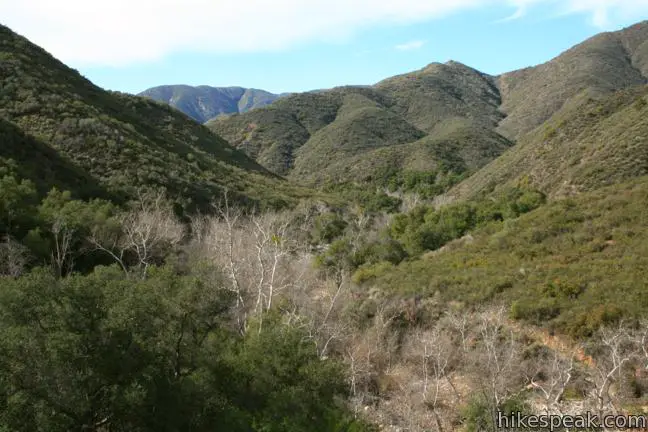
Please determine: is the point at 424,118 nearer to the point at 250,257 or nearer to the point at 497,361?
the point at 250,257

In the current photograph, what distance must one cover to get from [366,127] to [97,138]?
208ft

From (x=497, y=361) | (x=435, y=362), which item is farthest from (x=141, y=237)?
(x=497, y=361)

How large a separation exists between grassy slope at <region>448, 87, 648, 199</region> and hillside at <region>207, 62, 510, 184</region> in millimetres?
24482

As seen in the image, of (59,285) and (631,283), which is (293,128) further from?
(59,285)

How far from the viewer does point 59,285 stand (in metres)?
8.92

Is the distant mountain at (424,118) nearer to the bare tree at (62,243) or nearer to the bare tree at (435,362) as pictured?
the bare tree at (435,362)

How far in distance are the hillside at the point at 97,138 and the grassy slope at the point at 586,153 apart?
1979cm

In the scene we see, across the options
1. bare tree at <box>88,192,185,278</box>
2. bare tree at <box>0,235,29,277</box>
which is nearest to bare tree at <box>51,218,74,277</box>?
bare tree at <box>88,192,185,278</box>

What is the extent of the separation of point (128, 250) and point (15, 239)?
487cm

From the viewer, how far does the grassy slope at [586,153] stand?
30594 mm

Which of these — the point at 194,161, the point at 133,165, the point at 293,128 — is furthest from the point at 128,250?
the point at 293,128

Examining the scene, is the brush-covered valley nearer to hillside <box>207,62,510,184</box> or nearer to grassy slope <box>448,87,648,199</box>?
A: grassy slope <box>448,87,648,199</box>

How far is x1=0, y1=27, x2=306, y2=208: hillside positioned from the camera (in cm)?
3156

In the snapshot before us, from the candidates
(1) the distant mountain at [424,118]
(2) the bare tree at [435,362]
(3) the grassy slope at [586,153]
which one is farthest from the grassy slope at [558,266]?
(1) the distant mountain at [424,118]
